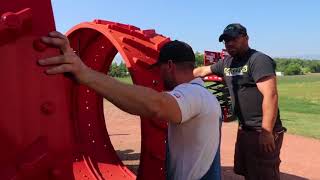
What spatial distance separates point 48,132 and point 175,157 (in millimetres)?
1069

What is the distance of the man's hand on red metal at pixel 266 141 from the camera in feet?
14.1

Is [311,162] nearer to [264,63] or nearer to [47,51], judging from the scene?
[264,63]

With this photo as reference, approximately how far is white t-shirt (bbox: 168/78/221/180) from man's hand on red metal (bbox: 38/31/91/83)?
31.9 inches

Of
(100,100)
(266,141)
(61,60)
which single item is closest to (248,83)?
(266,141)

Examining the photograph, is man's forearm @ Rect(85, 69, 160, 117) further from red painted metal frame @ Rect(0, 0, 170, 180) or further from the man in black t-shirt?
the man in black t-shirt

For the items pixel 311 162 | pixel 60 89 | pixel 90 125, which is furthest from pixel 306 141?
pixel 60 89

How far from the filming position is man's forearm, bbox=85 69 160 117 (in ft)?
6.27

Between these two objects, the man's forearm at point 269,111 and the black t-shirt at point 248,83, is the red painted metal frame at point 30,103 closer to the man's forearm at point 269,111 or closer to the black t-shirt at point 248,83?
the man's forearm at point 269,111

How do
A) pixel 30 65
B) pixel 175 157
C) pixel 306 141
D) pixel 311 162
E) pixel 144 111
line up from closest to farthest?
pixel 30 65 < pixel 144 111 < pixel 175 157 < pixel 311 162 < pixel 306 141

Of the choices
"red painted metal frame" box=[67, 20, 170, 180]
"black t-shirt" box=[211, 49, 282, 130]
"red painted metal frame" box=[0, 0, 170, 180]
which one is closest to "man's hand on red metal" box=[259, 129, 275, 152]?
"black t-shirt" box=[211, 49, 282, 130]

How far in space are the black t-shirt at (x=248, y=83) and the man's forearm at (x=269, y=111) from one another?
0.21 metres

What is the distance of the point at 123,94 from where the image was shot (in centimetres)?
198

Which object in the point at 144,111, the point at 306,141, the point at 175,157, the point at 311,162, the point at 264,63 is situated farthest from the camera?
the point at 306,141

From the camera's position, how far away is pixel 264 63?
4.38m
